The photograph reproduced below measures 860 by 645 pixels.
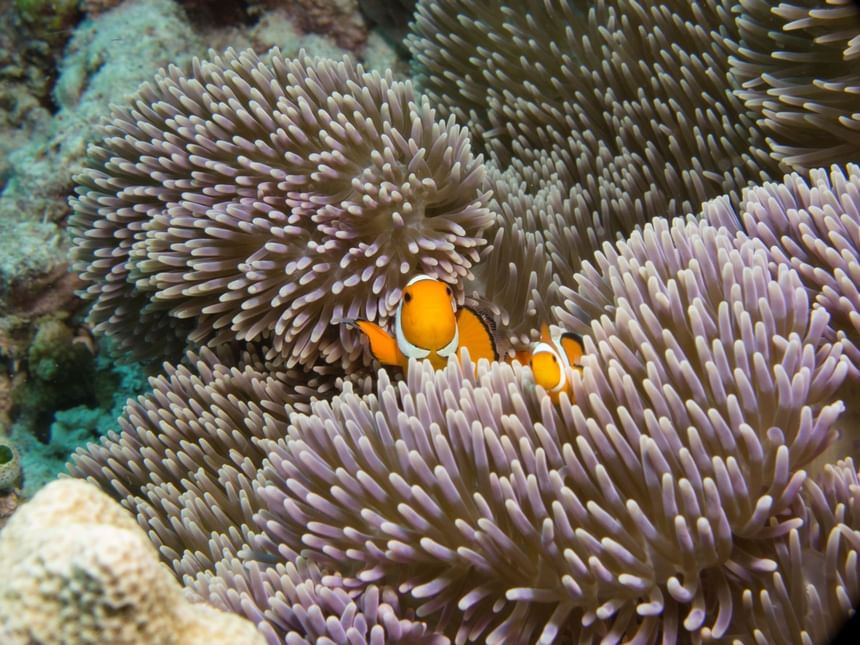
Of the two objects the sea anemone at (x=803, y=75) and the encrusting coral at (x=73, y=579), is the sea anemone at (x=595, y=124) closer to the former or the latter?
the sea anemone at (x=803, y=75)

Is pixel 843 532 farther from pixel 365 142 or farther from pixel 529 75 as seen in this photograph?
pixel 529 75

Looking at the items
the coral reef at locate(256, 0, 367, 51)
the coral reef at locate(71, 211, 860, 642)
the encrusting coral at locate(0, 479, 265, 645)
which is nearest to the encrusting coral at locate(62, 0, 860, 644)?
the coral reef at locate(71, 211, 860, 642)

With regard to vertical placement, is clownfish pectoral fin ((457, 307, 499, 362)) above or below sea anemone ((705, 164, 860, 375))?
below

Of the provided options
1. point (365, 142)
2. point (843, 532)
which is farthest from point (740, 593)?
point (365, 142)

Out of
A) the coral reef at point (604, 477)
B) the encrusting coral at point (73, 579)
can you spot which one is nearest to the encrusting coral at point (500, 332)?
the coral reef at point (604, 477)

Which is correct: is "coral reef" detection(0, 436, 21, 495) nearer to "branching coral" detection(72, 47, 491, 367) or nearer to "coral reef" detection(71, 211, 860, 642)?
"branching coral" detection(72, 47, 491, 367)
